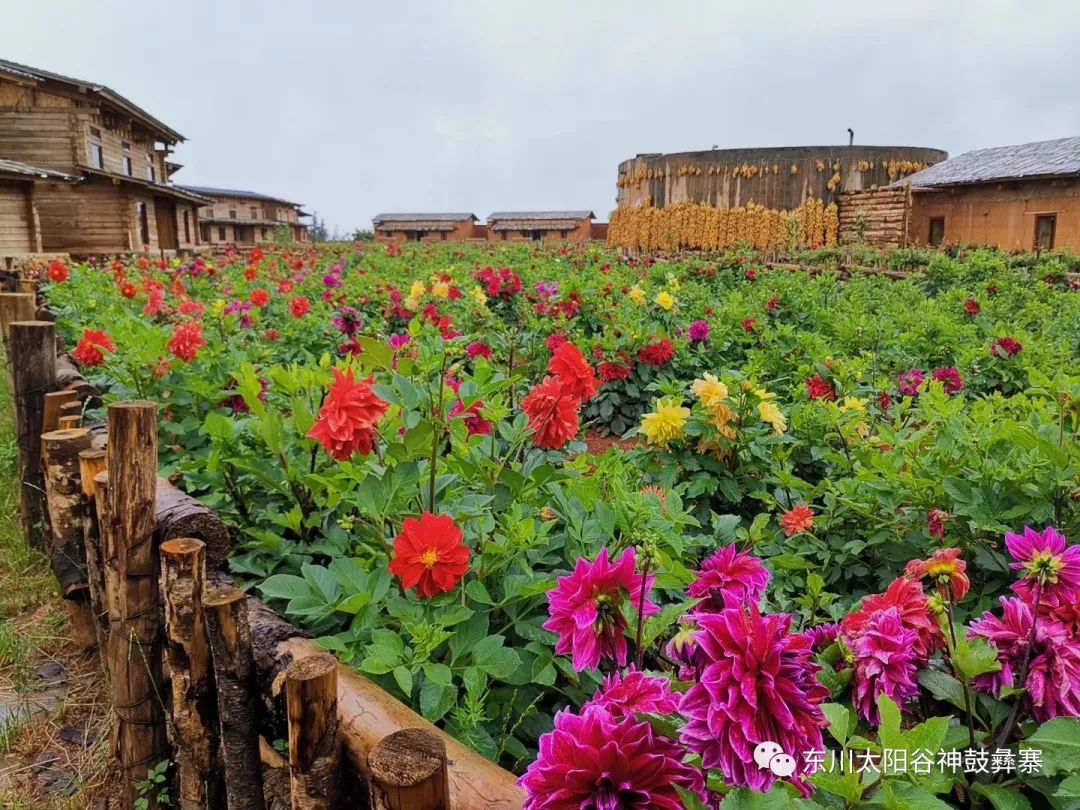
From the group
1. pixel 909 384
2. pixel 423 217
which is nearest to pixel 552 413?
pixel 909 384

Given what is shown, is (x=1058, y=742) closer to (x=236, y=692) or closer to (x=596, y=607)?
(x=596, y=607)

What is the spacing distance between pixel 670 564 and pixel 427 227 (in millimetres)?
47660

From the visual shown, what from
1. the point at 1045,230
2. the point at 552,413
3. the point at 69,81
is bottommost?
the point at 552,413

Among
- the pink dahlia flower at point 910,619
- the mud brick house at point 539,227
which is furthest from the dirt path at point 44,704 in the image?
the mud brick house at point 539,227

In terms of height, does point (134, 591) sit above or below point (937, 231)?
below

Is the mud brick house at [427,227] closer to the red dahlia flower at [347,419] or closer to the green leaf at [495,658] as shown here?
the red dahlia flower at [347,419]

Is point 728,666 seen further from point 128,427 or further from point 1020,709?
point 128,427

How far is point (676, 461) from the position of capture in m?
2.78

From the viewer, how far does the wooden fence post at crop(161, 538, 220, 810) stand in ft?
5.67

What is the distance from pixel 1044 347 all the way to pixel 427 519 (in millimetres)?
4635

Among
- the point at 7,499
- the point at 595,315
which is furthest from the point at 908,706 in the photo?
the point at 595,315

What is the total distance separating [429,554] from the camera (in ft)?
4.73

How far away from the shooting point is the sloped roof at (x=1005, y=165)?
1514 cm

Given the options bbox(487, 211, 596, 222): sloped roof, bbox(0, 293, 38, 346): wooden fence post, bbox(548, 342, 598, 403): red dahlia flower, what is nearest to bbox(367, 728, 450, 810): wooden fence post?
bbox(548, 342, 598, 403): red dahlia flower
